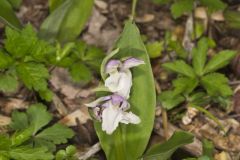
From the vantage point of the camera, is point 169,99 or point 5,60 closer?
point 5,60

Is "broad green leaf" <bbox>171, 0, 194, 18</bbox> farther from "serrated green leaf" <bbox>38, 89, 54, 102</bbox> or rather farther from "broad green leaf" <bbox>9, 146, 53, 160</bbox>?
"broad green leaf" <bbox>9, 146, 53, 160</bbox>

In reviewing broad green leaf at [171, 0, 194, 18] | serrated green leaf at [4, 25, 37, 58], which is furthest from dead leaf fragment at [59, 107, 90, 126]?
broad green leaf at [171, 0, 194, 18]

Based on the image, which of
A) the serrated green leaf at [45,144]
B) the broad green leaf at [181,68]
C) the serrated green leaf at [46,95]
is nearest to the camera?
the serrated green leaf at [45,144]

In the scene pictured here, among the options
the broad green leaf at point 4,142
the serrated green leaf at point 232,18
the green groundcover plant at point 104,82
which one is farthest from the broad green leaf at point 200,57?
the broad green leaf at point 4,142

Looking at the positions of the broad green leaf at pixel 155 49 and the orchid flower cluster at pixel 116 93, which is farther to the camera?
the broad green leaf at pixel 155 49

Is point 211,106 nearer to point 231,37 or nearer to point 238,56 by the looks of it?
point 238,56

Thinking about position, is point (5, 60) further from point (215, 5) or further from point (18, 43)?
point (215, 5)

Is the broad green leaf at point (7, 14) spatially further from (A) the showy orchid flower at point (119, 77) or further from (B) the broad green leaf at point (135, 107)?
(A) the showy orchid flower at point (119, 77)

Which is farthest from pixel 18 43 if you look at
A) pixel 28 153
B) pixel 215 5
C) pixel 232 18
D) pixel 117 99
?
pixel 232 18
